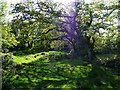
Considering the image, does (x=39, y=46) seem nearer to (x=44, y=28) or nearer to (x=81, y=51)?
(x=44, y=28)

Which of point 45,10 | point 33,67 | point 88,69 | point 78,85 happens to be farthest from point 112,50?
point 45,10

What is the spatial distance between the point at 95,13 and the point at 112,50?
2.19 m

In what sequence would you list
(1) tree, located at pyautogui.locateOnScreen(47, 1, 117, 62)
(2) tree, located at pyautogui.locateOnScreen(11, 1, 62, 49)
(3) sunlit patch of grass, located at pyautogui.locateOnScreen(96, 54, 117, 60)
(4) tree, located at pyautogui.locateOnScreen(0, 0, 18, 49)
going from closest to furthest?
1. (3) sunlit patch of grass, located at pyautogui.locateOnScreen(96, 54, 117, 60)
2. (1) tree, located at pyautogui.locateOnScreen(47, 1, 117, 62)
3. (2) tree, located at pyautogui.locateOnScreen(11, 1, 62, 49)
4. (4) tree, located at pyautogui.locateOnScreen(0, 0, 18, 49)

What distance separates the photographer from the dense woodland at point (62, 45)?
419 cm

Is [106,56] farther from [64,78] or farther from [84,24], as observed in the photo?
[64,78]

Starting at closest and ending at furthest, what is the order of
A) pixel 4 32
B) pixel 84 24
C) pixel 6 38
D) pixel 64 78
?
pixel 64 78 < pixel 84 24 < pixel 4 32 < pixel 6 38

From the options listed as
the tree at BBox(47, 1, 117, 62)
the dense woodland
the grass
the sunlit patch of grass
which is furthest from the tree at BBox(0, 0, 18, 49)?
the sunlit patch of grass

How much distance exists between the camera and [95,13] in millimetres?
6004

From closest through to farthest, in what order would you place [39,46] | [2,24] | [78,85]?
[78,85]
[39,46]
[2,24]

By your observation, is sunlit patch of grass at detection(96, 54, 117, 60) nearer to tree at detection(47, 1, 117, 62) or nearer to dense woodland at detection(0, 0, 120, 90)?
dense woodland at detection(0, 0, 120, 90)

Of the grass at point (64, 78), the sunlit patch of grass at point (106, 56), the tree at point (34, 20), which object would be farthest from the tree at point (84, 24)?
the grass at point (64, 78)

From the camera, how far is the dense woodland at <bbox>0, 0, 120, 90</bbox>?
165 inches

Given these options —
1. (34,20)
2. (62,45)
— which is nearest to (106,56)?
(62,45)

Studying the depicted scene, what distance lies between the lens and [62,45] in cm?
753
